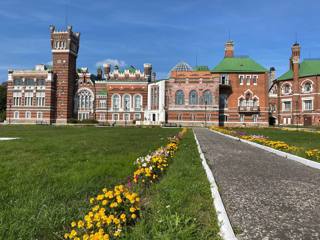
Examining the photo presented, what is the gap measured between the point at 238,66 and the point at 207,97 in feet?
35.0

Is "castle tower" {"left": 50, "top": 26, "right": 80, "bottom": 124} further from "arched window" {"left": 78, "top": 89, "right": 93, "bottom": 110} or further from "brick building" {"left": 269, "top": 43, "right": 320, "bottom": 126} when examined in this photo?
"brick building" {"left": 269, "top": 43, "right": 320, "bottom": 126}

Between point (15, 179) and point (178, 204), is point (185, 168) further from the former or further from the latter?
point (15, 179)

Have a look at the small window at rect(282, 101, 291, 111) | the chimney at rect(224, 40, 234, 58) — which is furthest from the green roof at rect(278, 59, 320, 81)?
the chimney at rect(224, 40, 234, 58)

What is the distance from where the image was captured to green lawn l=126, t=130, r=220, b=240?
331 centimetres

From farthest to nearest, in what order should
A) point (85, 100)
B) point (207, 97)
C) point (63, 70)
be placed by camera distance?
point (85, 100), point (63, 70), point (207, 97)

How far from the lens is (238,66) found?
189 feet

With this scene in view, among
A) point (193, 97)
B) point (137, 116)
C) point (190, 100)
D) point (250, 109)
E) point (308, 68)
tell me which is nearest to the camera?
point (193, 97)

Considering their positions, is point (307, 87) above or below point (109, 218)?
above

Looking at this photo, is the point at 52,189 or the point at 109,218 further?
the point at 52,189

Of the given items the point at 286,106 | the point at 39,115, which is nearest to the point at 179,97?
the point at 286,106

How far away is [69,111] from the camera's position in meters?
65.1

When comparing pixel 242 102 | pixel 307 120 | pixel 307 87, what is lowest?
pixel 307 120

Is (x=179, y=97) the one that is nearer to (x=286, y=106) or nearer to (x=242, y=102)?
(x=242, y=102)

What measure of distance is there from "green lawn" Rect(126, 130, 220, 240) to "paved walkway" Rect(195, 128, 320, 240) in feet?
1.35
